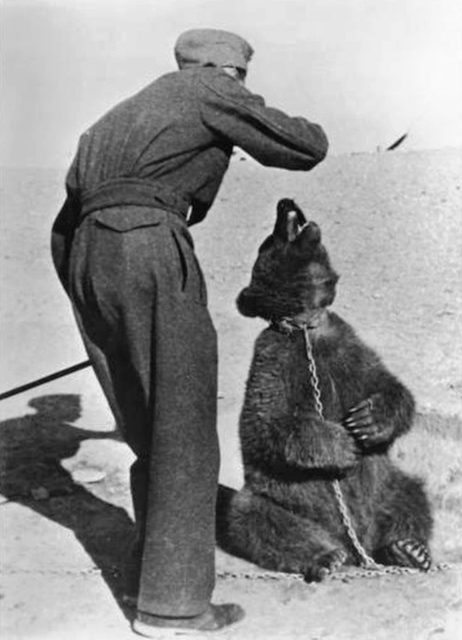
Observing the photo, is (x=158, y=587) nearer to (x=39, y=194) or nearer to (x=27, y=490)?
(x=27, y=490)

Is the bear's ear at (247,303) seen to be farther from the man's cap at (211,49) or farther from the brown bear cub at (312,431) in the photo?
the man's cap at (211,49)

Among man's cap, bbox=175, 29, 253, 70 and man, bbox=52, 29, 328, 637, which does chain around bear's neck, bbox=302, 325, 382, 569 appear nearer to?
man, bbox=52, 29, 328, 637

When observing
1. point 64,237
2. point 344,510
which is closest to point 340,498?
point 344,510

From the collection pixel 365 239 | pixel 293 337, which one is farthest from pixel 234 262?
pixel 293 337

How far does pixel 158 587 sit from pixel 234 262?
31.8ft

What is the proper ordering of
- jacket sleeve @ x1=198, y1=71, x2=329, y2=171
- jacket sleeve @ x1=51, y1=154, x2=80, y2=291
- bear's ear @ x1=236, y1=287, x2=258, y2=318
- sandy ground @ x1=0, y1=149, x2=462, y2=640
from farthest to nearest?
bear's ear @ x1=236, y1=287, x2=258, y2=318, jacket sleeve @ x1=51, y1=154, x2=80, y2=291, sandy ground @ x1=0, y1=149, x2=462, y2=640, jacket sleeve @ x1=198, y1=71, x2=329, y2=171

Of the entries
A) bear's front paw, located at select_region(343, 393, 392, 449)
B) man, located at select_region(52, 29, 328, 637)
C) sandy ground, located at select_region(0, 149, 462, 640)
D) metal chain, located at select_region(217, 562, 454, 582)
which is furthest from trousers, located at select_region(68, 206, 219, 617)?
bear's front paw, located at select_region(343, 393, 392, 449)

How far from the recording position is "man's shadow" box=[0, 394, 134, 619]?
514cm

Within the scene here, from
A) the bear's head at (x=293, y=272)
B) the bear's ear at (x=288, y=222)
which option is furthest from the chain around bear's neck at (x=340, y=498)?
the bear's ear at (x=288, y=222)

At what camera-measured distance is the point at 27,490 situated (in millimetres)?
5973

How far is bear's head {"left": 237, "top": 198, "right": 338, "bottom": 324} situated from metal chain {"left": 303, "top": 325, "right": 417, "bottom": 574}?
0.36 feet

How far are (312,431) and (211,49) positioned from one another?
1.51 metres

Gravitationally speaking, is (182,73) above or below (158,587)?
above

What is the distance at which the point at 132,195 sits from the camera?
410 cm
